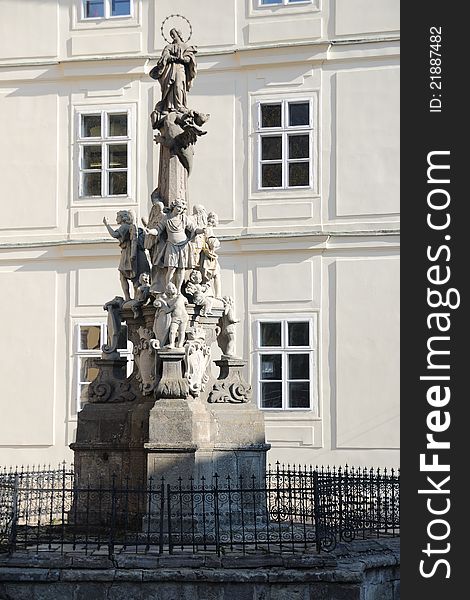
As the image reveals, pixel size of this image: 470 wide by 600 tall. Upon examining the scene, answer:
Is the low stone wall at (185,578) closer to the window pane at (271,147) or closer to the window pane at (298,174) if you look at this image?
the window pane at (298,174)

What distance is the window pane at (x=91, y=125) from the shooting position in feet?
71.9

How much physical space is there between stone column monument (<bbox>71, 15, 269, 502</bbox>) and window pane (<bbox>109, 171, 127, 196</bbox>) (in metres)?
7.99

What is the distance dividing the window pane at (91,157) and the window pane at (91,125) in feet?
0.90

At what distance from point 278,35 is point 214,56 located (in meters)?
1.25

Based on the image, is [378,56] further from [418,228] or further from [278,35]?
[418,228]

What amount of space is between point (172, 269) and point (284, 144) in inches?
352

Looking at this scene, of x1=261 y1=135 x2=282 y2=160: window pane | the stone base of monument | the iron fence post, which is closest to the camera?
the iron fence post

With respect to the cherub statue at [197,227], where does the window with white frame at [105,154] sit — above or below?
above

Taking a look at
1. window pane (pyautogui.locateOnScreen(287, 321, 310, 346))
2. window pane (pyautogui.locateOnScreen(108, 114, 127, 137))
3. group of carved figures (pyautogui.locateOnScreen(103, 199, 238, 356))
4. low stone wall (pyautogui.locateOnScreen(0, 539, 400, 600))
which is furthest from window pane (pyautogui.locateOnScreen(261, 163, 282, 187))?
low stone wall (pyautogui.locateOnScreen(0, 539, 400, 600))

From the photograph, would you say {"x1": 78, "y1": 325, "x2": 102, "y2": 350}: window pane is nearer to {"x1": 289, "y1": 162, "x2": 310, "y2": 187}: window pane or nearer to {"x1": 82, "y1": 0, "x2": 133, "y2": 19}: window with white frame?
{"x1": 289, "y1": 162, "x2": 310, "y2": 187}: window pane

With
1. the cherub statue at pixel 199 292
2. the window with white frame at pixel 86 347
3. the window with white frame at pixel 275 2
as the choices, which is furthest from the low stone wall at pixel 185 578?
the window with white frame at pixel 275 2

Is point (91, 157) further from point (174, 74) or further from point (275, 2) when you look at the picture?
point (174, 74)

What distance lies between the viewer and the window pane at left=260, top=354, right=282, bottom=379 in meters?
20.7

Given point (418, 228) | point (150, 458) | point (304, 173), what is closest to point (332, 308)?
point (304, 173)
